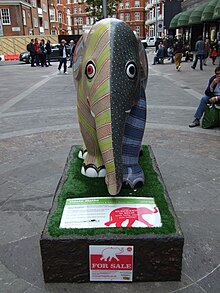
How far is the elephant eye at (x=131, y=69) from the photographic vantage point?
256 cm

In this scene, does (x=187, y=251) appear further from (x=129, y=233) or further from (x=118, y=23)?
(x=118, y=23)

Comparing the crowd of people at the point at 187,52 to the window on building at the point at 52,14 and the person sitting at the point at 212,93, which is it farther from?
the window on building at the point at 52,14

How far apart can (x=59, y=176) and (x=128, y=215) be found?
6.24ft

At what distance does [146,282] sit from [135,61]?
173 centimetres

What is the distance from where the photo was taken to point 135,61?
105 inches

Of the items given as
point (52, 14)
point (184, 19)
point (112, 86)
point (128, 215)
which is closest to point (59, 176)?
point (128, 215)

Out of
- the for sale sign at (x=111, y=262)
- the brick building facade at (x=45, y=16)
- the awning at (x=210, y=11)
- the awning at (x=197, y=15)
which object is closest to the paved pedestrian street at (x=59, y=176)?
the for sale sign at (x=111, y=262)

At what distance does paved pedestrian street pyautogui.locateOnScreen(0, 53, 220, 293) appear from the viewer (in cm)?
239

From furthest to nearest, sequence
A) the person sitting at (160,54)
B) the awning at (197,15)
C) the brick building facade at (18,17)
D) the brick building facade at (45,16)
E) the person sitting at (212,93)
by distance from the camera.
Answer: the brick building facade at (45,16) < the brick building facade at (18,17) < the awning at (197,15) < the person sitting at (160,54) < the person sitting at (212,93)

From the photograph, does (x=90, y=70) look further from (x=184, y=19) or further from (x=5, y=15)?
(x=5, y=15)

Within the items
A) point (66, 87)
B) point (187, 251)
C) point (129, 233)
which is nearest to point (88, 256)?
point (129, 233)

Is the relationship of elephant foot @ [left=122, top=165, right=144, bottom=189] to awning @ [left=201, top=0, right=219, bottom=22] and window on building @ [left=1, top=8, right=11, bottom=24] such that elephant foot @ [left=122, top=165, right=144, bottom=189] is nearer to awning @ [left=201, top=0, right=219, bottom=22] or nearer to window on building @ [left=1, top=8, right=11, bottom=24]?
awning @ [left=201, top=0, right=219, bottom=22]

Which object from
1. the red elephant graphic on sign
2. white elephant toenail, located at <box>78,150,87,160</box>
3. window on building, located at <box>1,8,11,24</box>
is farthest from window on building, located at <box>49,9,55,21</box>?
the red elephant graphic on sign

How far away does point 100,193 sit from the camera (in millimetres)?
2889
